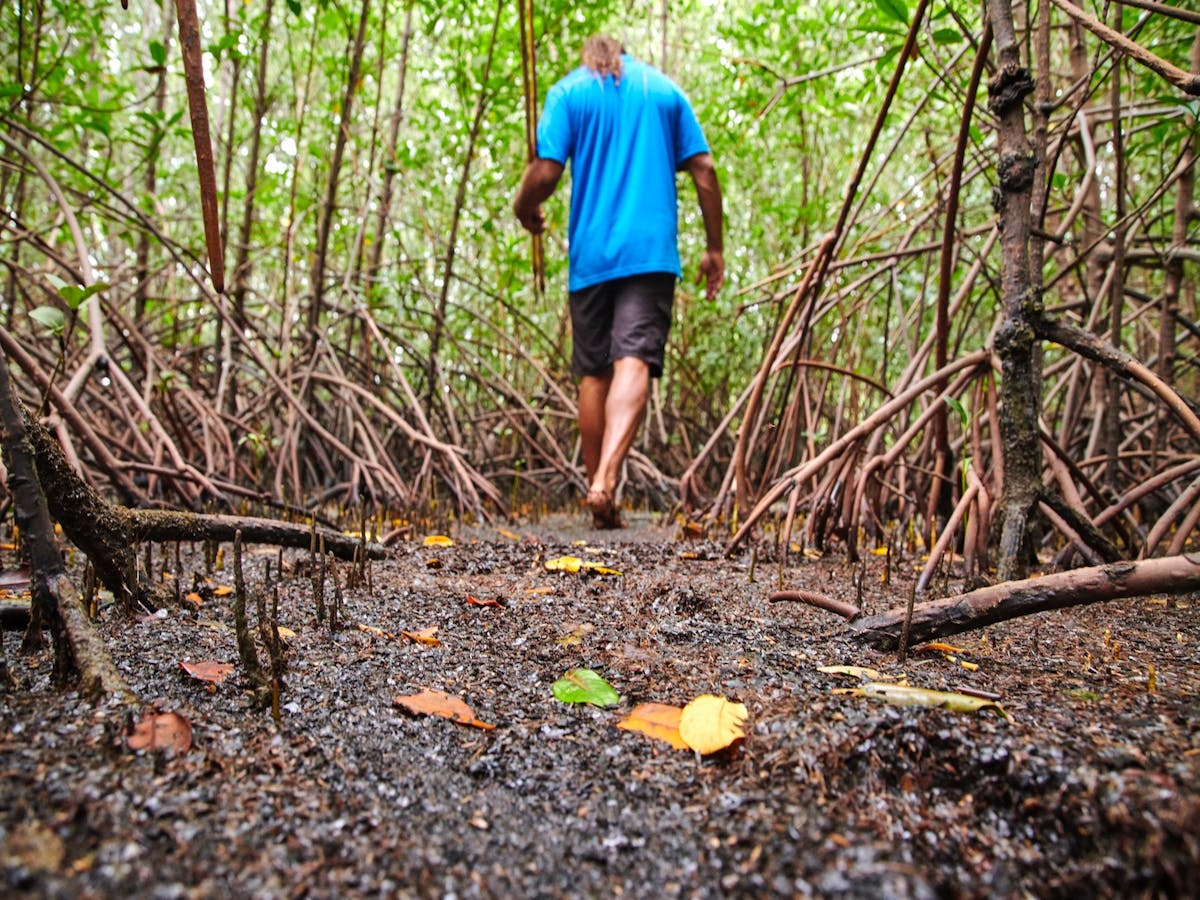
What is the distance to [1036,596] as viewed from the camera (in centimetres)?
94

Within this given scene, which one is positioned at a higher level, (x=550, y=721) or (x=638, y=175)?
(x=638, y=175)

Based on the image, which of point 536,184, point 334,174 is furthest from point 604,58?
point 334,174

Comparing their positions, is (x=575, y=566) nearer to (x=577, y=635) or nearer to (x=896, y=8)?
(x=577, y=635)

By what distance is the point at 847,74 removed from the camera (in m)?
4.95

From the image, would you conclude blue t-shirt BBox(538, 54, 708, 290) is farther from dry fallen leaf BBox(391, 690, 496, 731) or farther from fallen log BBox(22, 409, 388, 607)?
dry fallen leaf BBox(391, 690, 496, 731)

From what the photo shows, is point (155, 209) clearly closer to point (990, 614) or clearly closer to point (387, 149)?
point (387, 149)

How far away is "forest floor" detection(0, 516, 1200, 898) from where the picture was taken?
1.80 ft

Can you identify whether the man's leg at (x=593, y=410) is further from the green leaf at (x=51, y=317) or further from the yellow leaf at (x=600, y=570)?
the green leaf at (x=51, y=317)

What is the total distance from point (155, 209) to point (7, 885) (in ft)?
13.6

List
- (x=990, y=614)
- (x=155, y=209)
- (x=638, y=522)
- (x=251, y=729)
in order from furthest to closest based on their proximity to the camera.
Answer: (x=155, y=209)
(x=638, y=522)
(x=990, y=614)
(x=251, y=729)

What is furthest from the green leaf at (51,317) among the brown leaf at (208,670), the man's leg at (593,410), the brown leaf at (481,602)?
the man's leg at (593,410)

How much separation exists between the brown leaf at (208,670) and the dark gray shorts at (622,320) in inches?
78.1

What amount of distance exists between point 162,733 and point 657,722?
0.48 metres

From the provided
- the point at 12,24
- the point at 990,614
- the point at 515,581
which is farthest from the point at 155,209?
the point at 990,614
